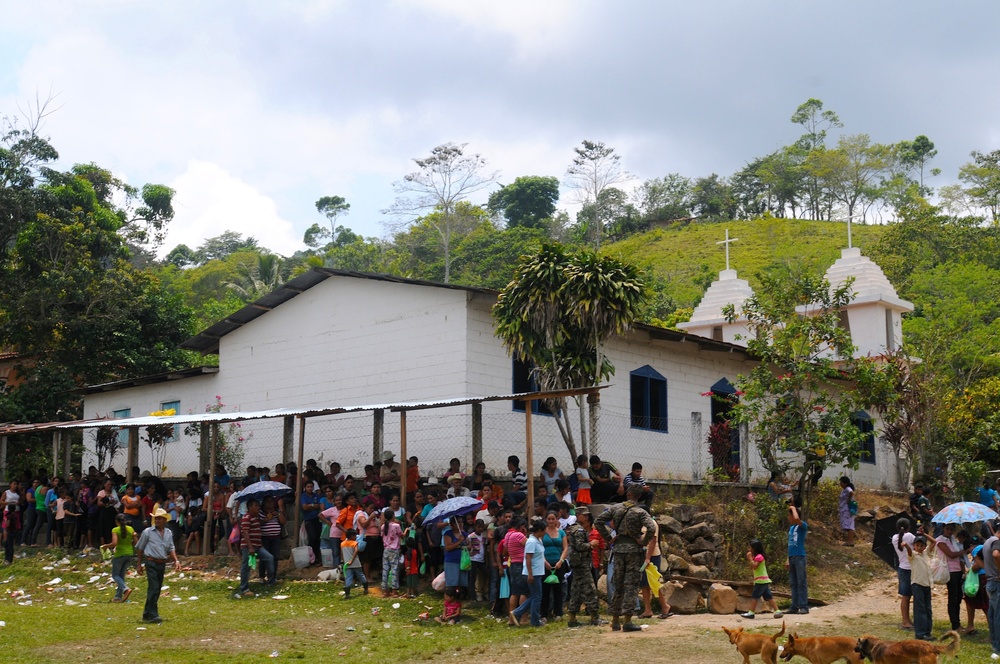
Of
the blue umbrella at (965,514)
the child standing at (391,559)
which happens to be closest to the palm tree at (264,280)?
the child standing at (391,559)

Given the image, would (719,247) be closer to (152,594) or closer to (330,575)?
(330,575)

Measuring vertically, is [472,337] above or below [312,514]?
above

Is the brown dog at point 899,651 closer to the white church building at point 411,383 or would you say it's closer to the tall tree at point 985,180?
the white church building at point 411,383

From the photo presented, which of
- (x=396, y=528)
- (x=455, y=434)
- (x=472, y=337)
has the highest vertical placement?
(x=472, y=337)

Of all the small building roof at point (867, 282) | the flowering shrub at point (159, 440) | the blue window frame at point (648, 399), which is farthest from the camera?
the small building roof at point (867, 282)

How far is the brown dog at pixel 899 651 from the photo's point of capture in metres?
9.80

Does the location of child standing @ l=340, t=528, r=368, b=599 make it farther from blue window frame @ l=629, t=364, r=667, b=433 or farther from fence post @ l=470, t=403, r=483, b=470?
blue window frame @ l=629, t=364, r=667, b=433

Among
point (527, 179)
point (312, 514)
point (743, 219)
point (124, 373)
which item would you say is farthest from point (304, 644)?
point (743, 219)

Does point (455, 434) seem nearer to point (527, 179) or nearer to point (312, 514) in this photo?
point (312, 514)

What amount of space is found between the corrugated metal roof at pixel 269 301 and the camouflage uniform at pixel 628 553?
9.29 m

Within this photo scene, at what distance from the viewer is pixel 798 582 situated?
47.3ft

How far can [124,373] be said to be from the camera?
31.3m

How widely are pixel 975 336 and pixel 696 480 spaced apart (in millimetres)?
17911

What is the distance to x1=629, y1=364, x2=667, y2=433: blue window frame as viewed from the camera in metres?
22.1
